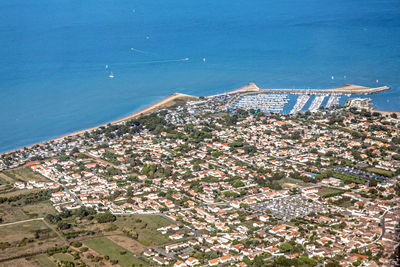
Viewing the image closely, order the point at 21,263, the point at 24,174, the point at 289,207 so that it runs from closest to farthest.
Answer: the point at 21,263 → the point at 289,207 → the point at 24,174

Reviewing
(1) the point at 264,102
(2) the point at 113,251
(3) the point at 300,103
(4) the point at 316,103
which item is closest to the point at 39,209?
(2) the point at 113,251

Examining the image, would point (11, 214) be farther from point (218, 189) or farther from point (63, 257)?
point (218, 189)

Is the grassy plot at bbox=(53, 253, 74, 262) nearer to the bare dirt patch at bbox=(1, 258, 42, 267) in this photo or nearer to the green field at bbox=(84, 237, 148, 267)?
the bare dirt patch at bbox=(1, 258, 42, 267)

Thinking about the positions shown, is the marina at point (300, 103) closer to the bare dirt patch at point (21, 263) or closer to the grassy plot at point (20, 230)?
the grassy plot at point (20, 230)

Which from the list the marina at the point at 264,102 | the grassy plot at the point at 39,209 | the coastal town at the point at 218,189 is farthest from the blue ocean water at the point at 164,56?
the grassy plot at the point at 39,209

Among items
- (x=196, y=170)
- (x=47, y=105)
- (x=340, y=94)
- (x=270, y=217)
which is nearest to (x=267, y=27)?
(x=340, y=94)

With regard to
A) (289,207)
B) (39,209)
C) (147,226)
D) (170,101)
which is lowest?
(289,207)

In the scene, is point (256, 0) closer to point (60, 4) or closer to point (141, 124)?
point (60, 4)
